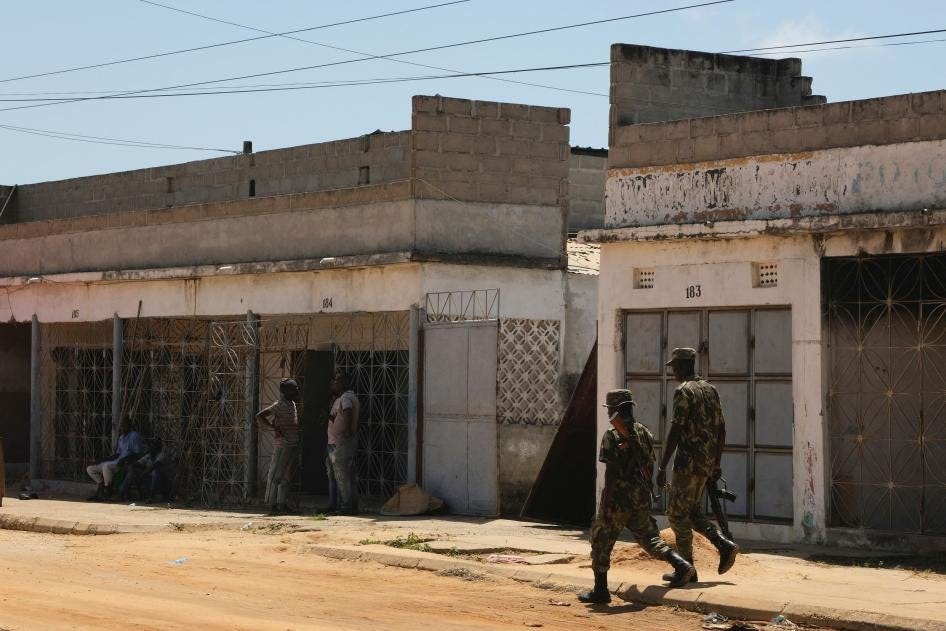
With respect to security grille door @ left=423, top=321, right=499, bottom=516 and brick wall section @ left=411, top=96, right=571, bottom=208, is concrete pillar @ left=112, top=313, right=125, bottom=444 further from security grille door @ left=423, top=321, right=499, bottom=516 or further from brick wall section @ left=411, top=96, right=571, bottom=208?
brick wall section @ left=411, top=96, right=571, bottom=208

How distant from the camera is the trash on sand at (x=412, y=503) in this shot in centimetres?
1828

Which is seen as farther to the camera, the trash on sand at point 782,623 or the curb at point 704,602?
the trash on sand at point 782,623

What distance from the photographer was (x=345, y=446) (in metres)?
18.5

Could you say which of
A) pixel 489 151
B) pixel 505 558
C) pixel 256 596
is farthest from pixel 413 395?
pixel 256 596

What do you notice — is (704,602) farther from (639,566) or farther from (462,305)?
(462,305)

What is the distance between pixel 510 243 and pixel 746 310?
514cm

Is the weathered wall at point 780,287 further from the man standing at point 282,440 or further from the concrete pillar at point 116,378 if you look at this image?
the concrete pillar at point 116,378

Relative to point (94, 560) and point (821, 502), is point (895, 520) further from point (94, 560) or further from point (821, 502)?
point (94, 560)

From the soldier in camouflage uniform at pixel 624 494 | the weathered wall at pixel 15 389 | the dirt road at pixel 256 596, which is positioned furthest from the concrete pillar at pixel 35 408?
the soldier in camouflage uniform at pixel 624 494

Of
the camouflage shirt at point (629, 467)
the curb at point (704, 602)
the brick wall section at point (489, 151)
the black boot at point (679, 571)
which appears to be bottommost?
the curb at point (704, 602)

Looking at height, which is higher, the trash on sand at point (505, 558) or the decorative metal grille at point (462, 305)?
Result: the decorative metal grille at point (462, 305)

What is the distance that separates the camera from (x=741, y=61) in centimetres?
1712

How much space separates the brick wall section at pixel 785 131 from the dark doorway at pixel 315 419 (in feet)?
22.7

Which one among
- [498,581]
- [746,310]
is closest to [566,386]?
[746,310]
